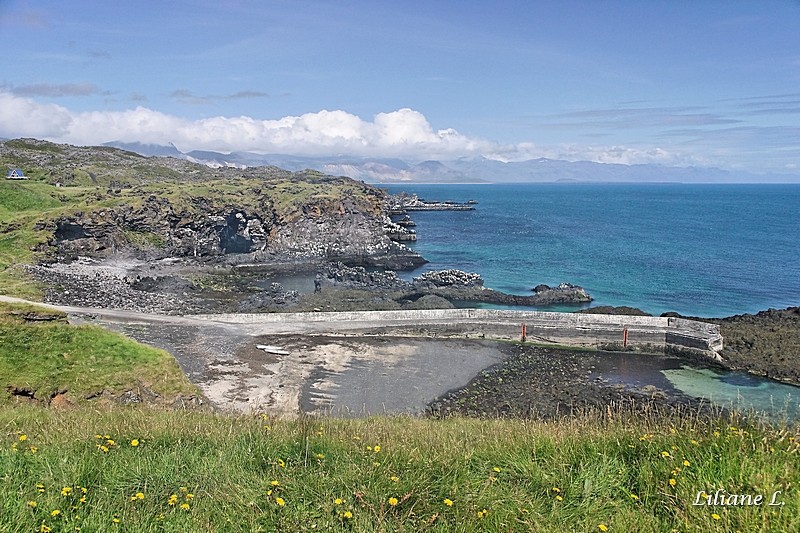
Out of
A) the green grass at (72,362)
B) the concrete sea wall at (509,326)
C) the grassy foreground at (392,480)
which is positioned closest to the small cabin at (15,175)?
the concrete sea wall at (509,326)

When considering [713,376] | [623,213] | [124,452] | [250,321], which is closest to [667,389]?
[713,376]

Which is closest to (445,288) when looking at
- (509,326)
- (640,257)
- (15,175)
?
(509,326)

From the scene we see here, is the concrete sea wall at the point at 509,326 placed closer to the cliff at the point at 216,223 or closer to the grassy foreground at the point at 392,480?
the grassy foreground at the point at 392,480

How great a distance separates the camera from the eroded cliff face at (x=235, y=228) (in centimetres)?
6000

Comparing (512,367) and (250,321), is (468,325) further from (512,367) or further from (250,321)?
(250,321)

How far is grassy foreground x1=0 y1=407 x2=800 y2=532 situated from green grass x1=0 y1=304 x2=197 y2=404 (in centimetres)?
1110

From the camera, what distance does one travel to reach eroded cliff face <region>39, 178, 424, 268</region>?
60.0 m

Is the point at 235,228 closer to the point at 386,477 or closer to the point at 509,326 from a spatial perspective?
the point at 509,326

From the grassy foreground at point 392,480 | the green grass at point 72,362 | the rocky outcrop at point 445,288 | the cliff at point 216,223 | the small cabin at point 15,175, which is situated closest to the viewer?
the grassy foreground at point 392,480

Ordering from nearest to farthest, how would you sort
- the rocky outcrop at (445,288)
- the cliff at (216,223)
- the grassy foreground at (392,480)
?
the grassy foreground at (392,480) → the rocky outcrop at (445,288) → the cliff at (216,223)

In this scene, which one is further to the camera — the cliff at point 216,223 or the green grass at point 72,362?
the cliff at point 216,223

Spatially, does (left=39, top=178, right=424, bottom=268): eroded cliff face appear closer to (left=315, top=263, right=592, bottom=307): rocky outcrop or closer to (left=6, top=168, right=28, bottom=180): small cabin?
(left=315, top=263, right=592, bottom=307): rocky outcrop

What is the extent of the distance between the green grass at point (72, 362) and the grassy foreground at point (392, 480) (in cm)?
1110

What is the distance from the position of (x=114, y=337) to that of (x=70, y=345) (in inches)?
76.4
